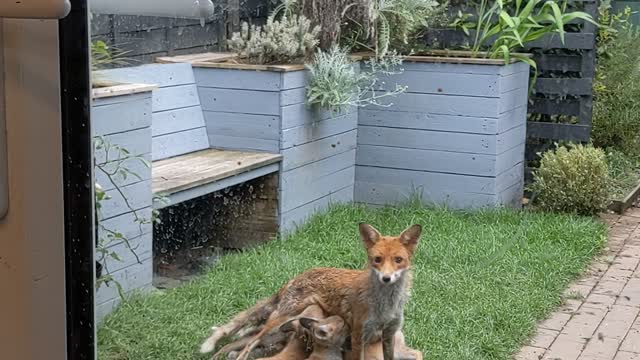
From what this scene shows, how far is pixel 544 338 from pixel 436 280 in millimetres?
644

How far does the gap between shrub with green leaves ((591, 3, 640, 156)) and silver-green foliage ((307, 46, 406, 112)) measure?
2.08 m

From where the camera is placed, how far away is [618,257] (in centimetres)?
510

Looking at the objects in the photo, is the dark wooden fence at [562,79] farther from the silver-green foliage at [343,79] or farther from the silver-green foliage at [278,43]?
the silver-green foliage at [278,43]

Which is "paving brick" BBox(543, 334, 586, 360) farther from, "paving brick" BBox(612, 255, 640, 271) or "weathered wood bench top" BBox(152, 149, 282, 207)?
"weathered wood bench top" BBox(152, 149, 282, 207)

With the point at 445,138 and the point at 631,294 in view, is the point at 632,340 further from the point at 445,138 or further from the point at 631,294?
the point at 445,138

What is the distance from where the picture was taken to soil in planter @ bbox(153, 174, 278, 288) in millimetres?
4891

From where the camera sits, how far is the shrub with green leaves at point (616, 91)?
7.04 m

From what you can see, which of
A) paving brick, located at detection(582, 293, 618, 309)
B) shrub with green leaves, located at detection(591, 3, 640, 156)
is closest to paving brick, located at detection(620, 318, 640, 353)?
paving brick, located at detection(582, 293, 618, 309)

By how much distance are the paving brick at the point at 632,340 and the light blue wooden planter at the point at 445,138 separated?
5.97 feet

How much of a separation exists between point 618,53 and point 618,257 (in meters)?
2.60

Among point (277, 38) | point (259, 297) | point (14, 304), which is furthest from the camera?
point (277, 38)

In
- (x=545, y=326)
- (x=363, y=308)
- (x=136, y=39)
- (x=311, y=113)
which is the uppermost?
(x=136, y=39)

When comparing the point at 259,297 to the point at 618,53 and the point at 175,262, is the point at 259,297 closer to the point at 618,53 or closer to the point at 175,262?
the point at 175,262

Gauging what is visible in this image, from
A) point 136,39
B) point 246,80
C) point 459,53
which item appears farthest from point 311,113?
point 459,53
